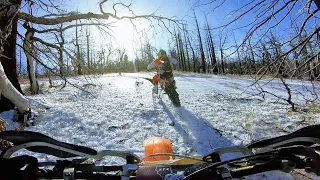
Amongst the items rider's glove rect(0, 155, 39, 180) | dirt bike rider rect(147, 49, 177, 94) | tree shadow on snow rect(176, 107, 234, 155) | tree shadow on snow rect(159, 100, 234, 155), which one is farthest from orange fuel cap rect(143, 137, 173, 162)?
dirt bike rider rect(147, 49, 177, 94)

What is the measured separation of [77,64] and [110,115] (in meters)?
2.01

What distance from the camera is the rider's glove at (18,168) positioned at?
1.38m

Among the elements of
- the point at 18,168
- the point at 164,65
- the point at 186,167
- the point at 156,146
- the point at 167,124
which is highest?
the point at 164,65

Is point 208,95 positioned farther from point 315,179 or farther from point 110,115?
point 315,179

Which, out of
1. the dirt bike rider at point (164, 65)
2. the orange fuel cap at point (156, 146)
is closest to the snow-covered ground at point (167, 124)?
the dirt bike rider at point (164, 65)

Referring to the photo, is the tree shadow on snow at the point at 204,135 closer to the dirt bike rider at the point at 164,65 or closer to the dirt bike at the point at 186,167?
the dirt bike rider at the point at 164,65

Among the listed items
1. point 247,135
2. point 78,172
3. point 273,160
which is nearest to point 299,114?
point 247,135

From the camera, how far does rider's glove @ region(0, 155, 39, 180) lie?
138 centimetres

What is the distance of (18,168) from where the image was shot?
1.43 meters

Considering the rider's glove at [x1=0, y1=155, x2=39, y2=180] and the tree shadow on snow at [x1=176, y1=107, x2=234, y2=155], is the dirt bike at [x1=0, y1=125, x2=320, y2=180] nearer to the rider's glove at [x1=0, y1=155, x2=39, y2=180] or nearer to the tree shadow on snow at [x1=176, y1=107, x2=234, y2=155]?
the rider's glove at [x1=0, y1=155, x2=39, y2=180]

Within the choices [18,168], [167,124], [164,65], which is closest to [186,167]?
[18,168]

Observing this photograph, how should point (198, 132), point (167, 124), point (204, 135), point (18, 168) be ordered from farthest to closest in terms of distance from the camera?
point (167, 124)
point (198, 132)
point (204, 135)
point (18, 168)

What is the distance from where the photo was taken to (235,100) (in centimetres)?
995

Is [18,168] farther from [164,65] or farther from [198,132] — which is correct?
[164,65]
